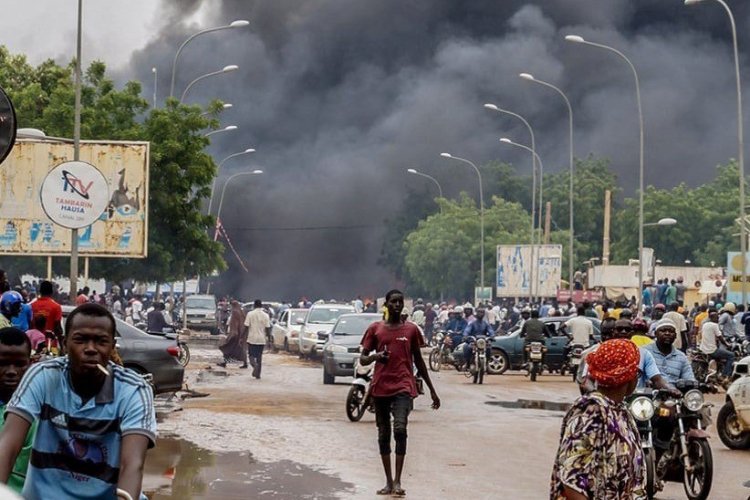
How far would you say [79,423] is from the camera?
530 cm

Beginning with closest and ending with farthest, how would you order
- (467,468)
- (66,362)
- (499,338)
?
(66,362) < (467,468) < (499,338)

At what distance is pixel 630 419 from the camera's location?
6.72 metres

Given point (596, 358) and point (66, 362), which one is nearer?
point (66, 362)

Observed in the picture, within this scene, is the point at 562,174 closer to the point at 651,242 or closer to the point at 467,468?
the point at 651,242

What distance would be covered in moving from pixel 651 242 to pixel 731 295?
68.4 m

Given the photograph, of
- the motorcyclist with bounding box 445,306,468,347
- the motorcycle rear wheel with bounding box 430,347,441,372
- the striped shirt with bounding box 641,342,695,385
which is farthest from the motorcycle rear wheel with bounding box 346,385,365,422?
the motorcycle rear wheel with bounding box 430,347,441,372

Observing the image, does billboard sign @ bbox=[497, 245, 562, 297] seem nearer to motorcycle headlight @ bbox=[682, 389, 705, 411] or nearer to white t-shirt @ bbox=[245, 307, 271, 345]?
white t-shirt @ bbox=[245, 307, 271, 345]

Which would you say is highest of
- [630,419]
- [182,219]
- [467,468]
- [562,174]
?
[562,174]

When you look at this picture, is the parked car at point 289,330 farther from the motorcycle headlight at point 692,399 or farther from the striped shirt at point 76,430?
the striped shirt at point 76,430

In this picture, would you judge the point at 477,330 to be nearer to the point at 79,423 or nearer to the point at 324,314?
the point at 324,314

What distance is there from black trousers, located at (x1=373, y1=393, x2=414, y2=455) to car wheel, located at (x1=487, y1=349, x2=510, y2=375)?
24035mm

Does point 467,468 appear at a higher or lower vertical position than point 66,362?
lower

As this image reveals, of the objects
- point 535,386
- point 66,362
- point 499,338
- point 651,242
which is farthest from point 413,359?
point 651,242

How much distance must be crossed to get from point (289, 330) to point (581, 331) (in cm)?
1687
